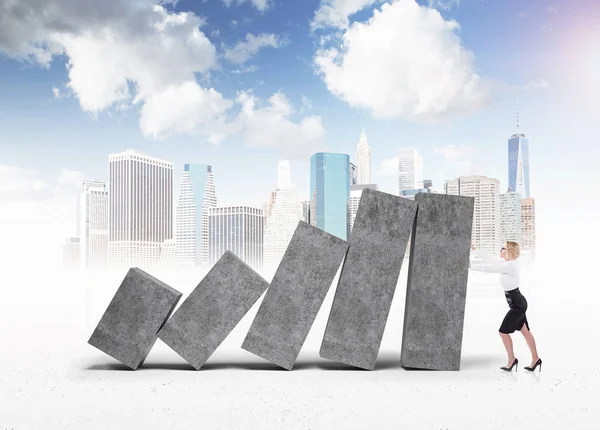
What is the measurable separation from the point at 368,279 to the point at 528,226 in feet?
263

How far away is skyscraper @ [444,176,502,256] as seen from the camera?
257 ft

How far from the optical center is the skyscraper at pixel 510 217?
79.2m

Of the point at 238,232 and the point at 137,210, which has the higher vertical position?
the point at 137,210

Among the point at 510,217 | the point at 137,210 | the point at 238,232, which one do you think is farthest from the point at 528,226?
the point at 137,210

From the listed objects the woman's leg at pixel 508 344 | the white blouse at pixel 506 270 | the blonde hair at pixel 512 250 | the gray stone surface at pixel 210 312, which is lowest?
the woman's leg at pixel 508 344

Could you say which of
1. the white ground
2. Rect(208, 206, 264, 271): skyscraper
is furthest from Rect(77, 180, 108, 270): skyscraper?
the white ground

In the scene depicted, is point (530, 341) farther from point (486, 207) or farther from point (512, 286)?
point (486, 207)

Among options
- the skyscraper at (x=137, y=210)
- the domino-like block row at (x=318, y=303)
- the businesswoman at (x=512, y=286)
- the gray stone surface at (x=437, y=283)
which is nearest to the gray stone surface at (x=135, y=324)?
the domino-like block row at (x=318, y=303)

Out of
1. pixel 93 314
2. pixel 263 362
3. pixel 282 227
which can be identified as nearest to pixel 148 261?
pixel 282 227

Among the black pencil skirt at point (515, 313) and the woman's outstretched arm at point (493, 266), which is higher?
the woman's outstretched arm at point (493, 266)

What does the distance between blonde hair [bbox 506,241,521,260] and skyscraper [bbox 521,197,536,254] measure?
255ft

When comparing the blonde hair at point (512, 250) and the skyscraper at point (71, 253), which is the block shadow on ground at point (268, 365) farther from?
the skyscraper at point (71, 253)

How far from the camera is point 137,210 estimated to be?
364ft

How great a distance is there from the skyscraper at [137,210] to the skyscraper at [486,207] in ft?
183
